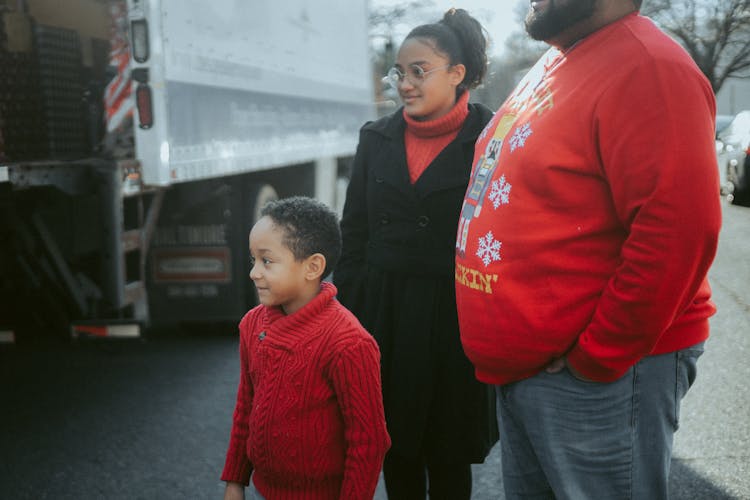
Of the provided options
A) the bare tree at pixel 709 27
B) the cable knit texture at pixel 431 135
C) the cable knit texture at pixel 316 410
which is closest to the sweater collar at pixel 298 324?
the cable knit texture at pixel 316 410

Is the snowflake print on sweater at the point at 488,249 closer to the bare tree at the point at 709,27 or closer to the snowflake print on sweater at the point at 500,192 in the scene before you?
the snowflake print on sweater at the point at 500,192

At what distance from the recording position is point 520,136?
173cm

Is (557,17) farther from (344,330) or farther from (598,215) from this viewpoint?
(344,330)

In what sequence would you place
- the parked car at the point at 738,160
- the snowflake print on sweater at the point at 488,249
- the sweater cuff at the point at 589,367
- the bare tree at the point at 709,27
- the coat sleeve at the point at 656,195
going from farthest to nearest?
the bare tree at the point at 709,27, the parked car at the point at 738,160, the snowflake print on sweater at the point at 488,249, the sweater cuff at the point at 589,367, the coat sleeve at the point at 656,195

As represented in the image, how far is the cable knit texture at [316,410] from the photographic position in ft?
6.21

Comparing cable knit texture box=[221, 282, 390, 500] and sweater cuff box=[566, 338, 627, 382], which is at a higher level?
sweater cuff box=[566, 338, 627, 382]

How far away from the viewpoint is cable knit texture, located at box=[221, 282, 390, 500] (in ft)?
6.21

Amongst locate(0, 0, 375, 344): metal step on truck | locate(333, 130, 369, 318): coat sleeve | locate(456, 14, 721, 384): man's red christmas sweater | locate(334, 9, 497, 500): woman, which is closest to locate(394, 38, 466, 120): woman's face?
locate(334, 9, 497, 500): woman

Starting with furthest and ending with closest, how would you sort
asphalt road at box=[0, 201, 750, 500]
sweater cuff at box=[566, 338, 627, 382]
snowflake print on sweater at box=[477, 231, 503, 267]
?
1. asphalt road at box=[0, 201, 750, 500]
2. snowflake print on sweater at box=[477, 231, 503, 267]
3. sweater cuff at box=[566, 338, 627, 382]

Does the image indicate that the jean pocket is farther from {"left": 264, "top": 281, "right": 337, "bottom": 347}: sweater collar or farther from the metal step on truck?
the metal step on truck

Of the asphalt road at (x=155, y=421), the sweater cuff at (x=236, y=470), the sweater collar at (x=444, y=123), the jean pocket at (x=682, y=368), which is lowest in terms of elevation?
the asphalt road at (x=155, y=421)

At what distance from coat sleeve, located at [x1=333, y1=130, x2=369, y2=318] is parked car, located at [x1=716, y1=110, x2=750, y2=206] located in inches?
437

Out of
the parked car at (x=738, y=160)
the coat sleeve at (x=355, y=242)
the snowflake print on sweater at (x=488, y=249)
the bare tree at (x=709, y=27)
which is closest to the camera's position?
the snowflake print on sweater at (x=488, y=249)

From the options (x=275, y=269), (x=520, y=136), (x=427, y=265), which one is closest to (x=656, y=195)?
(x=520, y=136)
